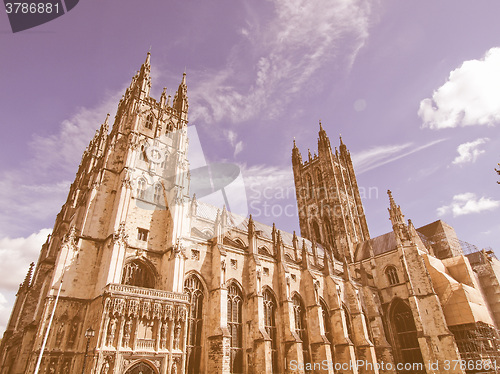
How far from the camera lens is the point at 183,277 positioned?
869 inches

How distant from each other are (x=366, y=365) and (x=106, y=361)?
23575 mm

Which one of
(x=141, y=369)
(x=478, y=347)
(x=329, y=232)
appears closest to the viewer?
(x=141, y=369)

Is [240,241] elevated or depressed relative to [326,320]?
elevated

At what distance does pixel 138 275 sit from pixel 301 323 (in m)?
15.5

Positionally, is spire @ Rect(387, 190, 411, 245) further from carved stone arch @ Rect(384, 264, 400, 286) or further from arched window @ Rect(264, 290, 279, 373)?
arched window @ Rect(264, 290, 279, 373)

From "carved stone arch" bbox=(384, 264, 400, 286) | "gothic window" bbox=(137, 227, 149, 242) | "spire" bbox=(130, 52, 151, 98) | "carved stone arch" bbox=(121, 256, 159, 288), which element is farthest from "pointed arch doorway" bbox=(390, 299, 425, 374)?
"spire" bbox=(130, 52, 151, 98)

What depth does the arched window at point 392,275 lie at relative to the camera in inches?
1492

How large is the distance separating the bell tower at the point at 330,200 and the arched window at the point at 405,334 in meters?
9.68

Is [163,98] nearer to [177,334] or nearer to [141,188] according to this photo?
[141,188]

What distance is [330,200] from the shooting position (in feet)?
165

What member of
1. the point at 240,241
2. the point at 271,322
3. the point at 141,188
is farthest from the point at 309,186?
the point at 141,188

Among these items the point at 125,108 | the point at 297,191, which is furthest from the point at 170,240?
the point at 297,191

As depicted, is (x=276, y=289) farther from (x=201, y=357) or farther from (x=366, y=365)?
(x=366, y=365)

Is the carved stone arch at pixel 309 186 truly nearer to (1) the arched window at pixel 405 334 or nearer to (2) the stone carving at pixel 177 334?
(1) the arched window at pixel 405 334
